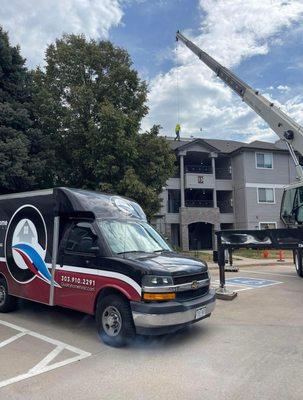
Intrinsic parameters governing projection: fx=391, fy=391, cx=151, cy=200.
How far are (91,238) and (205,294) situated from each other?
2.20 meters

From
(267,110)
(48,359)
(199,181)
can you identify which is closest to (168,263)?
(48,359)

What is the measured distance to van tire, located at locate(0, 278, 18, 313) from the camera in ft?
27.2

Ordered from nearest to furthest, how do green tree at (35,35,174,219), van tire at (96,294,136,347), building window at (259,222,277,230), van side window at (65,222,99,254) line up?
van tire at (96,294,136,347)
van side window at (65,222,99,254)
green tree at (35,35,174,219)
building window at (259,222,277,230)

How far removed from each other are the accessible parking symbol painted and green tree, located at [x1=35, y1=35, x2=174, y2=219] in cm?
668

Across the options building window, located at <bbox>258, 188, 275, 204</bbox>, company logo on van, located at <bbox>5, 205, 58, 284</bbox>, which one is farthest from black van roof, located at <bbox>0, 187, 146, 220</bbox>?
building window, located at <bbox>258, 188, 275, 204</bbox>

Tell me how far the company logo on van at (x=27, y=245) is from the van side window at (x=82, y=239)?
69cm

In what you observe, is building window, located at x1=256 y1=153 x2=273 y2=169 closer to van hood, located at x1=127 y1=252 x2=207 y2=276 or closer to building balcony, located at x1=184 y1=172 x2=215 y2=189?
building balcony, located at x1=184 y1=172 x2=215 y2=189

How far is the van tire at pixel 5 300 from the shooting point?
8297 mm

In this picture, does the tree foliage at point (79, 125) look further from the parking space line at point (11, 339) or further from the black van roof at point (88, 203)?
the parking space line at point (11, 339)

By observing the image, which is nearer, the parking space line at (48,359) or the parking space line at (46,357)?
the parking space line at (46,357)

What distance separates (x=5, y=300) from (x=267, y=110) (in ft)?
38.4

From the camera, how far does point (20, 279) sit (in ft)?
26.0

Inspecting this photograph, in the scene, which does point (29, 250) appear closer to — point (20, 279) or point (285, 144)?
point (20, 279)

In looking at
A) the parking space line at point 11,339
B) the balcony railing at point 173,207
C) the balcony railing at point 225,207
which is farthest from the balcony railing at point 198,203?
the parking space line at point 11,339
